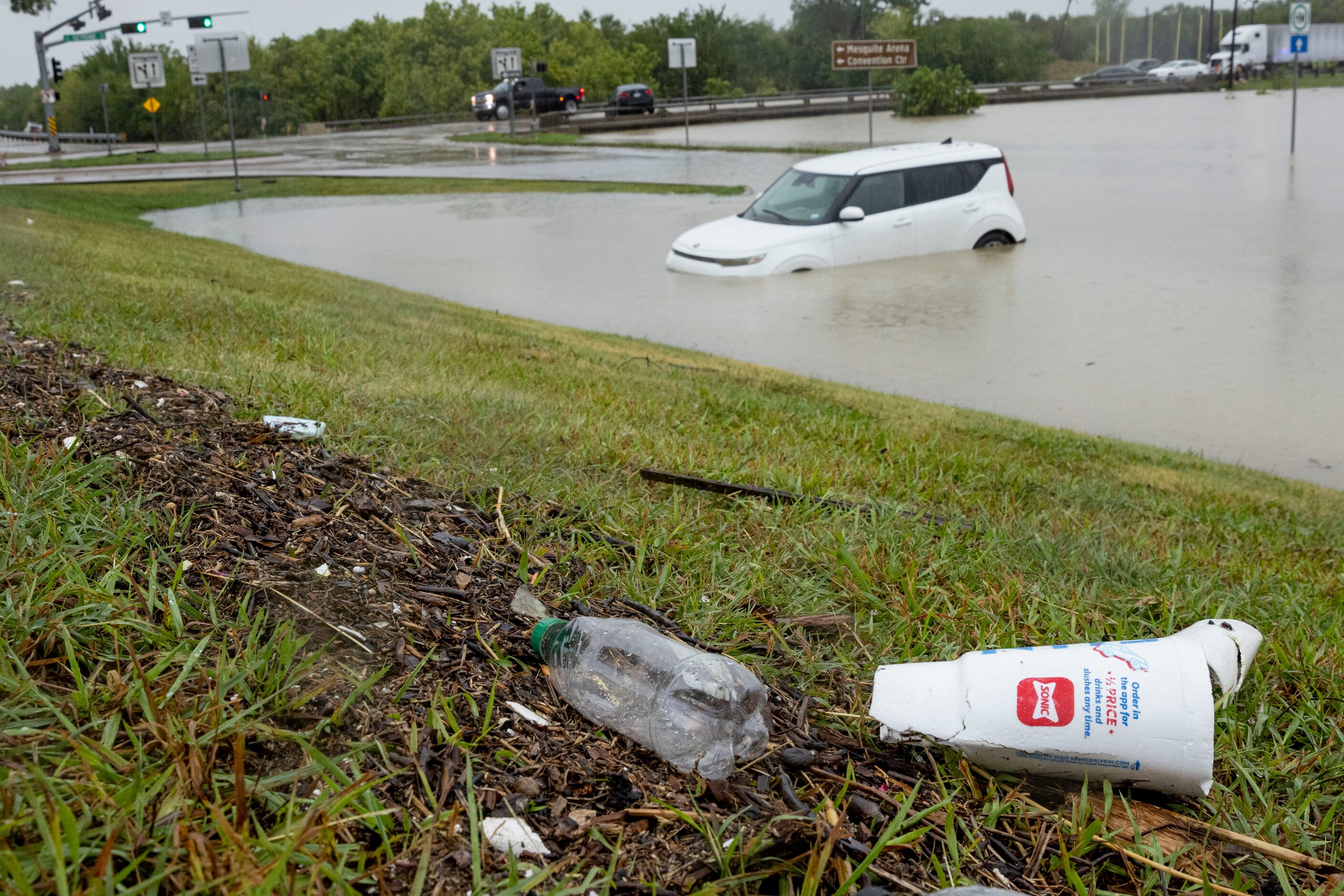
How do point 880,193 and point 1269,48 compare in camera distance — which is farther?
point 1269,48

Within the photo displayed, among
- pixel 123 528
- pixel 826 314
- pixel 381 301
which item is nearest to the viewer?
pixel 123 528

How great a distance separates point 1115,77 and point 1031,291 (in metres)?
61.8

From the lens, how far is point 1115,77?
215 feet

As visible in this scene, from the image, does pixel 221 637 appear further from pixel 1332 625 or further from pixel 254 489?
pixel 1332 625

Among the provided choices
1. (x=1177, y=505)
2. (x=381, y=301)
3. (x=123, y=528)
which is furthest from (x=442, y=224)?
(x=123, y=528)

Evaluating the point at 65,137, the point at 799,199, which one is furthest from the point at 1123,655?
the point at 65,137

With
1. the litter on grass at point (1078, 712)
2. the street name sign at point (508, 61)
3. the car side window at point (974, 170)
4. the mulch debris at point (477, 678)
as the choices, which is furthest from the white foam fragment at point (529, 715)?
the street name sign at point (508, 61)

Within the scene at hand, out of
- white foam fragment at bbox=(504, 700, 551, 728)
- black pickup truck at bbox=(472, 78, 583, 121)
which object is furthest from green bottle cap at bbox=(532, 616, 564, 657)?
black pickup truck at bbox=(472, 78, 583, 121)

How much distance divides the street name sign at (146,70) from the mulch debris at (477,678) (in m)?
50.7

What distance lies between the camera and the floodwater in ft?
27.5

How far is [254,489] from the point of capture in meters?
2.94

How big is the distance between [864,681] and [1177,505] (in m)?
3.18

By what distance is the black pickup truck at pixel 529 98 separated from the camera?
2222 inches

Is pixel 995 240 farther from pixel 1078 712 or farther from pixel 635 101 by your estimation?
pixel 635 101
